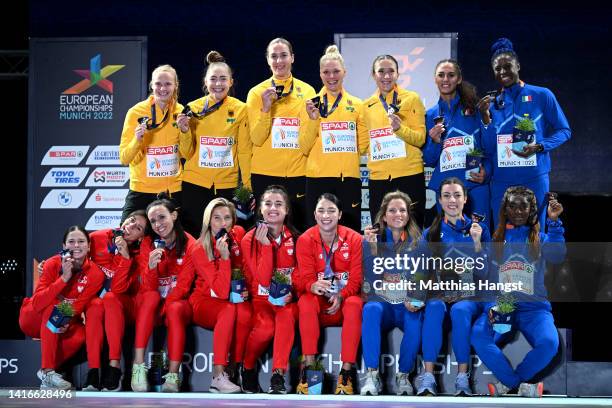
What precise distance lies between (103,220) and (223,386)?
2704mm

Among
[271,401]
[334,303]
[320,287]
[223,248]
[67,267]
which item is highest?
[223,248]

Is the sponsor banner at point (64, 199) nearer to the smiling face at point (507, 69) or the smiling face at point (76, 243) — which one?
the smiling face at point (76, 243)

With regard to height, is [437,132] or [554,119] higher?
[554,119]

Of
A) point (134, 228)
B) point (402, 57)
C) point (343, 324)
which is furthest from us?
point (402, 57)

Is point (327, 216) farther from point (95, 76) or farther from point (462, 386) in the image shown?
point (95, 76)

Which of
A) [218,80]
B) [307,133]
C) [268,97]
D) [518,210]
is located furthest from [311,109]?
[518,210]

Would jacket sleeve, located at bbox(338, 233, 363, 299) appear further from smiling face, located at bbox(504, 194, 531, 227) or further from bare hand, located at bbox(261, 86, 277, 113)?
bare hand, located at bbox(261, 86, 277, 113)

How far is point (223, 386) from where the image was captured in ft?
19.7

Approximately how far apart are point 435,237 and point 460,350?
0.76 metres

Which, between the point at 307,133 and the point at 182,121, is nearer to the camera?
the point at 182,121

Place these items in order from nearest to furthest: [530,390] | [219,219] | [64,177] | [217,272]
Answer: [530,390]
[217,272]
[219,219]
[64,177]

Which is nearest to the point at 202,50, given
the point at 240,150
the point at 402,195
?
the point at 240,150

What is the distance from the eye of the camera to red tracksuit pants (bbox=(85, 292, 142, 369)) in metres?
6.17

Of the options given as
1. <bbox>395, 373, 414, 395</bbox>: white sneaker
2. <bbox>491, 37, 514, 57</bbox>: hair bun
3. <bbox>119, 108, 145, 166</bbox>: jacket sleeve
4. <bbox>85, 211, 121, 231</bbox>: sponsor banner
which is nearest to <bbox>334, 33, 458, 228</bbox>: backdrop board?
<bbox>491, 37, 514, 57</bbox>: hair bun
